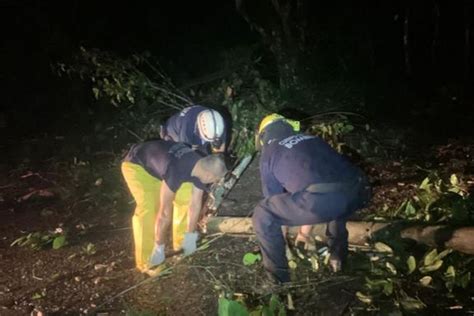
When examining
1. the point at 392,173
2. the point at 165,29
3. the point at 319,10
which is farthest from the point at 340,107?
the point at 165,29

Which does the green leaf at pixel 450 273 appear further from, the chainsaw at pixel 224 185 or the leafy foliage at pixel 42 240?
the leafy foliage at pixel 42 240

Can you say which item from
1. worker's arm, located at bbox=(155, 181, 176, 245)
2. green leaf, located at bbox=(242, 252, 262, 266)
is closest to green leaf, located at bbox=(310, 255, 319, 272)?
green leaf, located at bbox=(242, 252, 262, 266)

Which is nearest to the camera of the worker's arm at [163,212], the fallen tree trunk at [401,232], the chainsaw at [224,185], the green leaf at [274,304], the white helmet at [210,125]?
the green leaf at [274,304]

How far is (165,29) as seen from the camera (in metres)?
14.3

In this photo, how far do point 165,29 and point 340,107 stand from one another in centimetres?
809

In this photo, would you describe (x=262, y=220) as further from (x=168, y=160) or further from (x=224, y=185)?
(x=224, y=185)

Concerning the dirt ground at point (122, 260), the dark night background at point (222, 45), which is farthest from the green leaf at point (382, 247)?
the dark night background at point (222, 45)

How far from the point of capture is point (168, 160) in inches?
175

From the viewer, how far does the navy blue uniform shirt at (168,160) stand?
432 cm

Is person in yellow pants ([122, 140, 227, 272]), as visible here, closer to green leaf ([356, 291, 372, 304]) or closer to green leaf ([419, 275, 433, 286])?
green leaf ([356, 291, 372, 304])

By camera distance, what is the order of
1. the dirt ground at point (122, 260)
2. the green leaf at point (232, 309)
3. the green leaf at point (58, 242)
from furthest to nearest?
the green leaf at point (58, 242) < the dirt ground at point (122, 260) < the green leaf at point (232, 309)

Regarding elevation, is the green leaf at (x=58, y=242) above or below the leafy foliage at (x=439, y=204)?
below

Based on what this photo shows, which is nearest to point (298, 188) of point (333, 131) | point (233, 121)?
point (333, 131)

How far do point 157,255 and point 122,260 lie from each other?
2.39 feet
